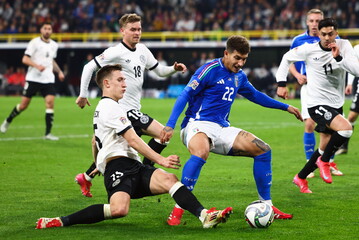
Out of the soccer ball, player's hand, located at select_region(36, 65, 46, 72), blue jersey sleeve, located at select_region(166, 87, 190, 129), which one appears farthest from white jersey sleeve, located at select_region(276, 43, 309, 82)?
player's hand, located at select_region(36, 65, 46, 72)

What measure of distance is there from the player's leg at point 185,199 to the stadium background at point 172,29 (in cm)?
2550

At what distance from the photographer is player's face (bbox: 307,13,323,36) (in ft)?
37.5

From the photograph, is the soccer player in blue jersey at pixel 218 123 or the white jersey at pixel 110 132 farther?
the soccer player in blue jersey at pixel 218 123

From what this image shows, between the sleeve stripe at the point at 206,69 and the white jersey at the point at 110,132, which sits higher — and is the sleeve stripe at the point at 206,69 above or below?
above

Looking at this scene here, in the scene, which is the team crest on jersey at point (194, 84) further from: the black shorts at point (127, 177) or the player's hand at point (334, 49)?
the player's hand at point (334, 49)

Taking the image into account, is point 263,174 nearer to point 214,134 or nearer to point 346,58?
point 214,134

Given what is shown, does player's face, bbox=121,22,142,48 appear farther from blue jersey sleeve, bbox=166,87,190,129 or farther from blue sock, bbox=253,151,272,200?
blue sock, bbox=253,151,272,200

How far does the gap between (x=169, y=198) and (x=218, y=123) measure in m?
1.61

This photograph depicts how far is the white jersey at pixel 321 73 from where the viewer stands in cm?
985

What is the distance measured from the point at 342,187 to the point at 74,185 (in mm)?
3676

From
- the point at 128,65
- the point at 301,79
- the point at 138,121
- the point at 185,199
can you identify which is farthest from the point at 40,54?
the point at 185,199

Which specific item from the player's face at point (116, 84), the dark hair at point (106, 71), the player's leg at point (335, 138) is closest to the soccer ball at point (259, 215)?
the player's face at point (116, 84)

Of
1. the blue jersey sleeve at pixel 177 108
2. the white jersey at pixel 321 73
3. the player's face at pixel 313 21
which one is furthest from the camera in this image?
the player's face at pixel 313 21

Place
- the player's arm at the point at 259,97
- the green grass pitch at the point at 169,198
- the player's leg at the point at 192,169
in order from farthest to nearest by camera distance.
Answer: the player's arm at the point at 259,97
the player's leg at the point at 192,169
the green grass pitch at the point at 169,198
